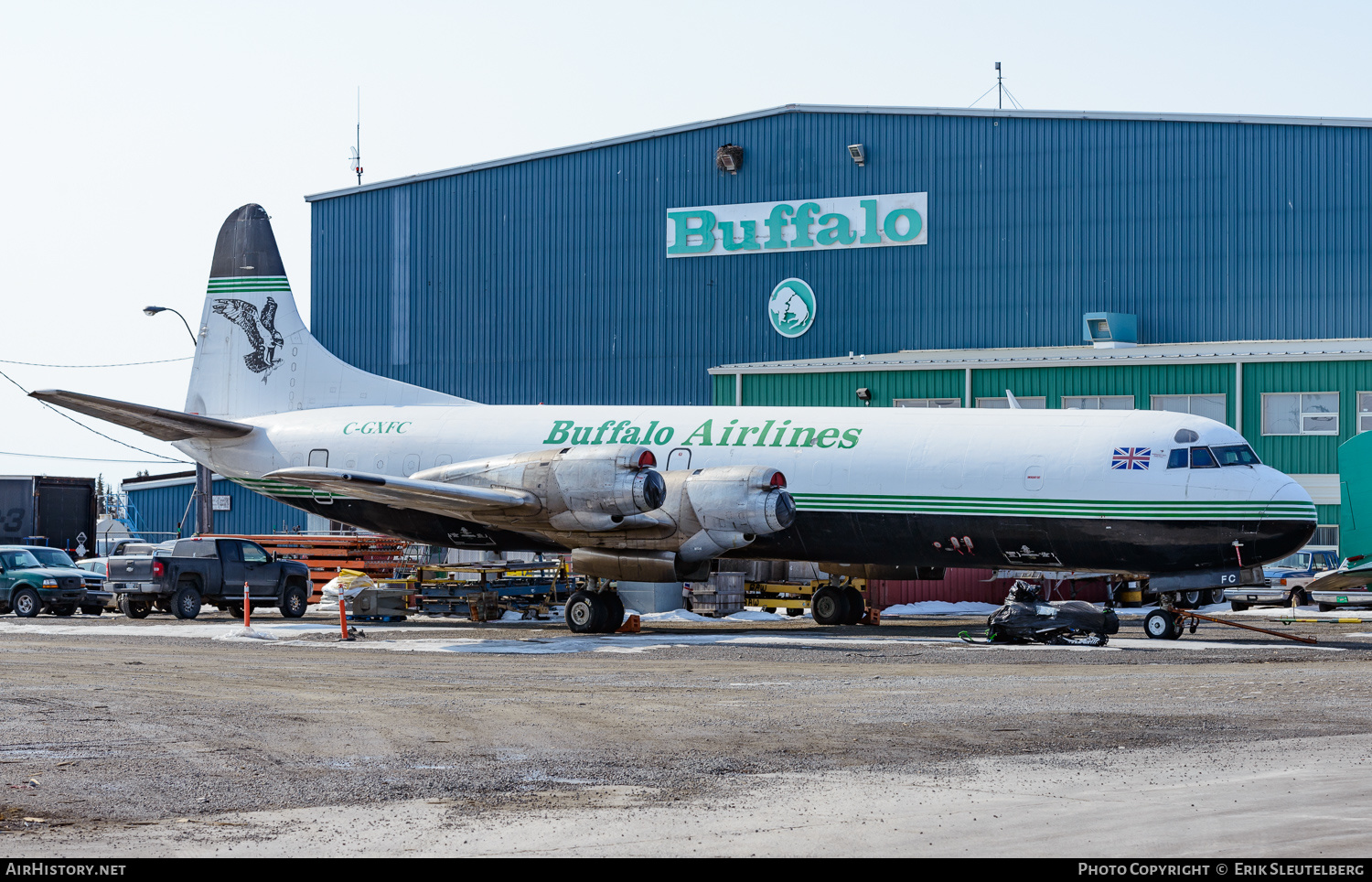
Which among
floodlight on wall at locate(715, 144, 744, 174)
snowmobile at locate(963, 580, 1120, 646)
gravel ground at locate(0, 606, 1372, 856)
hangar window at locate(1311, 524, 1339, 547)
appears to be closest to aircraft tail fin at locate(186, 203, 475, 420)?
Result: gravel ground at locate(0, 606, 1372, 856)

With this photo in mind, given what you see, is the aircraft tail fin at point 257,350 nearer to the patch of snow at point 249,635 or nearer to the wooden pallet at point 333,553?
the wooden pallet at point 333,553

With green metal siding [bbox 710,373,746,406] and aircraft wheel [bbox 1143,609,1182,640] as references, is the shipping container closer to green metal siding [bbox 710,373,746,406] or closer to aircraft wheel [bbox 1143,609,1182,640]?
green metal siding [bbox 710,373,746,406]

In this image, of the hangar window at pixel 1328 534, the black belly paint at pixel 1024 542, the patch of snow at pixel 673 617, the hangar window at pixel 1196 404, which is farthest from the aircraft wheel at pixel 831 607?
the hangar window at pixel 1328 534

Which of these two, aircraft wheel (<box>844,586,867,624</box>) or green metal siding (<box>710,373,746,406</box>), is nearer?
aircraft wheel (<box>844,586,867,624</box>)

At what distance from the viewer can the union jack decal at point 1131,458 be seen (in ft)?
80.0

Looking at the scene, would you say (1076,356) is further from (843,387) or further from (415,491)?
(415,491)

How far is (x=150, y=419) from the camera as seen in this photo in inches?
1177

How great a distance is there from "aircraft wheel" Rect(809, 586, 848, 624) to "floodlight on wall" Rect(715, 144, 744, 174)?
19.2 metres

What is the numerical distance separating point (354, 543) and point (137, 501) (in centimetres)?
2922

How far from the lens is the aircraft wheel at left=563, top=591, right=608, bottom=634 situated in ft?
88.2

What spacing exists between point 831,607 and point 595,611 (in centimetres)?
580

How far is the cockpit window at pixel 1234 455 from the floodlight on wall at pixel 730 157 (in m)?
24.1

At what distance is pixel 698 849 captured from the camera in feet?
25.7

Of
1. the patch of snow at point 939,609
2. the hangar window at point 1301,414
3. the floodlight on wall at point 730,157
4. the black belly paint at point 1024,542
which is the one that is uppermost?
the floodlight on wall at point 730,157
